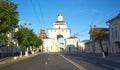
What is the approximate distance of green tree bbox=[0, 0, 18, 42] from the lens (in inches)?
1458

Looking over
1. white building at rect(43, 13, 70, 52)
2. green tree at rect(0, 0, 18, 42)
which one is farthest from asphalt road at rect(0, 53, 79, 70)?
white building at rect(43, 13, 70, 52)

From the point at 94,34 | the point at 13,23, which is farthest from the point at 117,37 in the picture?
the point at 13,23

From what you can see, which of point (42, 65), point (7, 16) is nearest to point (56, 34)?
point (7, 16)

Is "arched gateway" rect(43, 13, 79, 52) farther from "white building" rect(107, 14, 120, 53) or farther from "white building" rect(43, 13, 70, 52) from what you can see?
"white building" rect(107, 14, 120, 53)

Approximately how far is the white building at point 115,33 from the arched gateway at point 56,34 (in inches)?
3402

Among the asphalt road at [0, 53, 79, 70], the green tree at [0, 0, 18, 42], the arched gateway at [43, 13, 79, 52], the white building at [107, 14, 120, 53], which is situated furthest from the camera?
the arched gateway at [43, 13, 79, 52]

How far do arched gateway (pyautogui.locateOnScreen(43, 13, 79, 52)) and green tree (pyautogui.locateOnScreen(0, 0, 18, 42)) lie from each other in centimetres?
12839

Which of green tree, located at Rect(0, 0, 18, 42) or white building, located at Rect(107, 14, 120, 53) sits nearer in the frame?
green tree, located at Rect(0, 0, 18, 42)

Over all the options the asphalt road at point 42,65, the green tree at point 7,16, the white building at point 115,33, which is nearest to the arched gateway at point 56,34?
the white building at point 115,33

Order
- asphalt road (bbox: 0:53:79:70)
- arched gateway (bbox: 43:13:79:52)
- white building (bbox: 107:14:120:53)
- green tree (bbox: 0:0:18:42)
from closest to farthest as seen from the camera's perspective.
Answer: asphalt road (bbox: 0:53:79:70)
green tree (bbox: 0:0:18:42)
white building (bbox: 107:14:120:53)
arched gateway (bbox: 43:13:79:52)

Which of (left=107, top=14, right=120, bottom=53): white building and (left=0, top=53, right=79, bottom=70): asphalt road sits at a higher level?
(left=107, top=14, right=120, bottom=53): white building

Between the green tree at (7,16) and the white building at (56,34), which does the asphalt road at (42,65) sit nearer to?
the green tree at (7,16)

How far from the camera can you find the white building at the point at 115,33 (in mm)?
74488

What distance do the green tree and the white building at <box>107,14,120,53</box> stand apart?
37532 millimetres
